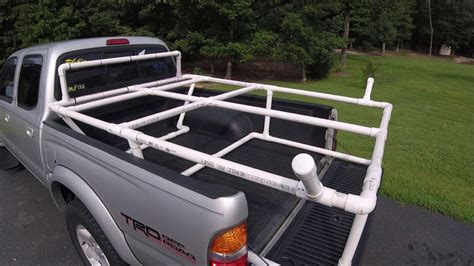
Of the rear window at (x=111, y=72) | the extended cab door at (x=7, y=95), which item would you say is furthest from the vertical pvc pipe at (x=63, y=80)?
the extended cab door at (x=7, y=95)

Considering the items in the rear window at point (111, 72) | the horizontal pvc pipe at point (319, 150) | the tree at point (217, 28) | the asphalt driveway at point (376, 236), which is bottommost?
the asphalt driveway at point (376, 236)

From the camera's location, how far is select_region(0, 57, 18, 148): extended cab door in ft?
12.2

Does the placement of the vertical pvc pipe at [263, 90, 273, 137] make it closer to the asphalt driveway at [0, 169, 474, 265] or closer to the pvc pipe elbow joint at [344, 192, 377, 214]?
the asphalt driveway at [0, 169, 474, 265]

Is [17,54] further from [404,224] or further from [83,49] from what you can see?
[404,224]

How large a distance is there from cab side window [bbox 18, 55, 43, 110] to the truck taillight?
2.50 meters

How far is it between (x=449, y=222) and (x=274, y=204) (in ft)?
8.24

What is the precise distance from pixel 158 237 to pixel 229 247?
19.0 inches

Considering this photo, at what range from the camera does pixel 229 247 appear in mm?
1705

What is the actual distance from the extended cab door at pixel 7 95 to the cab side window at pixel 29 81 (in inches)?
9.6

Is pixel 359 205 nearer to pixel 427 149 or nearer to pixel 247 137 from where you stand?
pixel 247 137

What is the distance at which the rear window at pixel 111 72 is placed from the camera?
3314 mm

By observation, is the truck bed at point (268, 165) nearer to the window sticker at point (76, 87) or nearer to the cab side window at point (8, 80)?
the window sticker at point (76, 87)

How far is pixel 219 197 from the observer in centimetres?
164

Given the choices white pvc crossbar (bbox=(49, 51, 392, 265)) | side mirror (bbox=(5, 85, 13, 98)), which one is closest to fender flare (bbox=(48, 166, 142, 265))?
white pvc crossbar (bbox=(49, 51, 392, 265))
